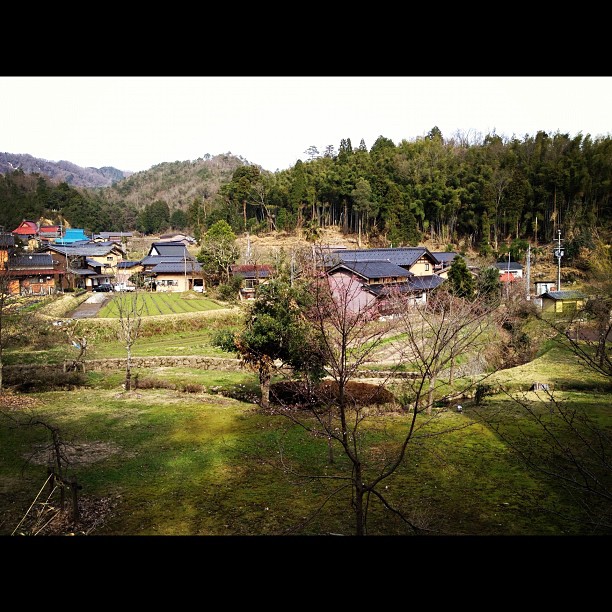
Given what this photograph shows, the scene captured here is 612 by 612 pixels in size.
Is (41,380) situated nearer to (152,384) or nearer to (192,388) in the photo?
(152,384)

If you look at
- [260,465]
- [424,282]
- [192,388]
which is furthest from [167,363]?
[424,282]

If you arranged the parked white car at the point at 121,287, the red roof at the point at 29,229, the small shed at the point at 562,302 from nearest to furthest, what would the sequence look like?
1. the small shed at the point at 562,302
2. the parked white car at the point at 121,287
3. the red roof at the point at 29,229

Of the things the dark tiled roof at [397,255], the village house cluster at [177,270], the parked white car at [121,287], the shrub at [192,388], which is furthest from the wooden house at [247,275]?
the shrub at [192,388]

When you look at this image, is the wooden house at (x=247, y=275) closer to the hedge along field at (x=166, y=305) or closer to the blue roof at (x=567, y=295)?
the hedge along field at (x=166, y=305)

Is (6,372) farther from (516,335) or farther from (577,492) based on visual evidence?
(516,335)

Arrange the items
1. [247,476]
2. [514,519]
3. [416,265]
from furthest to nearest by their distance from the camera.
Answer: [416,265], [247,476], [514,519]

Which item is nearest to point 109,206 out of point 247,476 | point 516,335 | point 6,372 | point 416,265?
point 416,265

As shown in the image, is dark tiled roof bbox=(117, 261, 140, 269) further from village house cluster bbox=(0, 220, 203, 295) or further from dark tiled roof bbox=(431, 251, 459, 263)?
dark tiled roof bbox=(431, 251, 459, 263)
